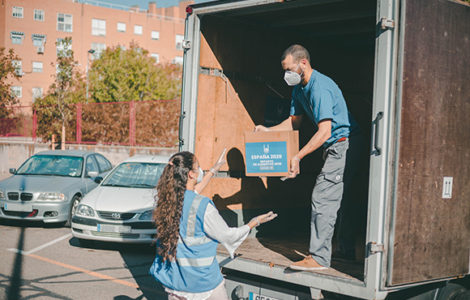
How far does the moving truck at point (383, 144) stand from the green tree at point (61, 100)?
596 inches

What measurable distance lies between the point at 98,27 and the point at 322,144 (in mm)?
52181

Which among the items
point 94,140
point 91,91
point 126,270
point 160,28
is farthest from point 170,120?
point 160,28

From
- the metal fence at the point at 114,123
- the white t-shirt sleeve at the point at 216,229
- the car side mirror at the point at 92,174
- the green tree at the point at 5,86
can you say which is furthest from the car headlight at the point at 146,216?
the green tree at the point at 5,86

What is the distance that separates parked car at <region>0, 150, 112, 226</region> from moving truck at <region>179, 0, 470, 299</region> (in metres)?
5.51

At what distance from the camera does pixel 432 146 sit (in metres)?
3.66

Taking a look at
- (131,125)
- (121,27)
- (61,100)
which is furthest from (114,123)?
(121,27)

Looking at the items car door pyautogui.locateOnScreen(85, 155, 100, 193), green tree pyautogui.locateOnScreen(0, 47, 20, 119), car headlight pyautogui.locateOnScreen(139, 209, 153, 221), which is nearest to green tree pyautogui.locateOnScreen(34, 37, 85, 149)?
green tree pyautogui.locateOnScreen(0, 47, 20, 119)

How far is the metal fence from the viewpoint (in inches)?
725

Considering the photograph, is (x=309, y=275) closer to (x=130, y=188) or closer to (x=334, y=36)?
(x=334, y=36)

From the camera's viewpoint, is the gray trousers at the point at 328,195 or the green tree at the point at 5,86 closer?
the gray trousers at the point at 328,195

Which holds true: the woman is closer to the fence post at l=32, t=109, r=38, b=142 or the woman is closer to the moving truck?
the moving truck

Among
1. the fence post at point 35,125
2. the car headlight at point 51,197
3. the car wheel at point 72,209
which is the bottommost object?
the car wheel at point 72,209

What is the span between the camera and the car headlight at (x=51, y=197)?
389 inches

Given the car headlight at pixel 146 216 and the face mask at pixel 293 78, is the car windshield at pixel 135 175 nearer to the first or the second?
the car headlight at pixel 146 216
